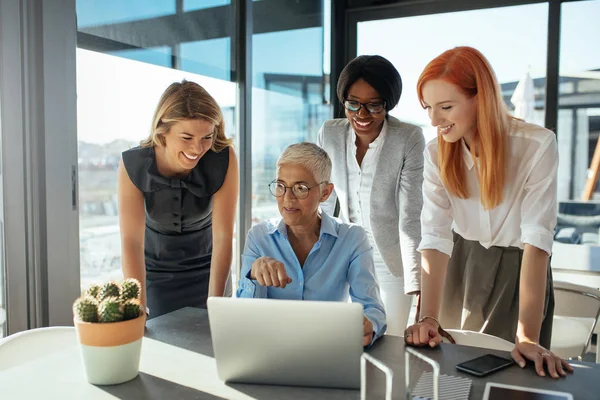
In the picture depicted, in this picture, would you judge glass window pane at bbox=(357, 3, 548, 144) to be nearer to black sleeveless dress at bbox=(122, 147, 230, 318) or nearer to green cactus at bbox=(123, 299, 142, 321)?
Result: black sleeveless dress at bbox=(122, 147, 230, 318)

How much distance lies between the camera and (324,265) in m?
1.74

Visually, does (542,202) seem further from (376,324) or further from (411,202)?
(411,202)

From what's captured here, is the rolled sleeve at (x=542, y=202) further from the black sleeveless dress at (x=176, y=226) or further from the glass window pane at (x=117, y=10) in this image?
the glass window pane at (x=117, y=10)

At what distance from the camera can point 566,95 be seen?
375 cm

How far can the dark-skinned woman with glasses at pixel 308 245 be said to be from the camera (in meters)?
1.72

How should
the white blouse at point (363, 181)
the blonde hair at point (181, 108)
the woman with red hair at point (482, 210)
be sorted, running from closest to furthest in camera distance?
the woman with red hair at point (482, 210), the blonde hair at point (181, 108), the white blouse at point (363, 181)

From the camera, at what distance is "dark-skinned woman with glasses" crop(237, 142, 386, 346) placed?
67.7 inches

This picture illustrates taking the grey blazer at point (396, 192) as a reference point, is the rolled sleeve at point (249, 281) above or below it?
below

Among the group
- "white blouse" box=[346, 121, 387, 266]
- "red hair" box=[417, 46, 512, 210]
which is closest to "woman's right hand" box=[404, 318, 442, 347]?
"red hair" box=[417, 46, 512, 210]

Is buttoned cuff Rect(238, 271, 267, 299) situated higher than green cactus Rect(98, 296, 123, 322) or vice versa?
green cactus Rect(98, 296, 123, 322)

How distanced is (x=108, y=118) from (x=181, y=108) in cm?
58

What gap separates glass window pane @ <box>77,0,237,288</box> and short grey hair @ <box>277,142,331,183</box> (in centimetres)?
86

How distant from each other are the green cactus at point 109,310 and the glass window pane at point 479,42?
128 inches

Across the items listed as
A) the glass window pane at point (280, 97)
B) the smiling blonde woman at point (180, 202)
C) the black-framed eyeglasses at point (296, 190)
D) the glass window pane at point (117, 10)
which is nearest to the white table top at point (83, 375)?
the smiling blonde woman at point (180, 202)
